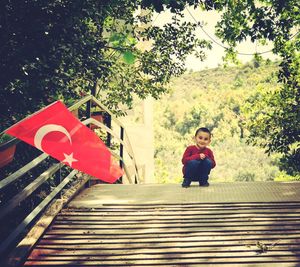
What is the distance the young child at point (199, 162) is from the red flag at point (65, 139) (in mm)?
1882

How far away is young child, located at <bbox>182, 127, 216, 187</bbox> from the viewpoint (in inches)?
213

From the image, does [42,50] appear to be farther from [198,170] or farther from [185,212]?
[185,212]

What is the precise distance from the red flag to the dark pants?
1865 millimetres

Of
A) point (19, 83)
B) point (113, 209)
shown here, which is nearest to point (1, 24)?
point (19, 83)

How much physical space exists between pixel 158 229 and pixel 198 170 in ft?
7.35

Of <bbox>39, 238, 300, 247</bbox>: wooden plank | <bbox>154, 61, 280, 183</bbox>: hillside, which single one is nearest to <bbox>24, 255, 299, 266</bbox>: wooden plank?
<bbox>39, 238, 300, 247</bbox>: wooden plank

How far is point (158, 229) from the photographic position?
11.0 feet

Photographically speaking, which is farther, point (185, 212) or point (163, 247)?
point (185, 212)

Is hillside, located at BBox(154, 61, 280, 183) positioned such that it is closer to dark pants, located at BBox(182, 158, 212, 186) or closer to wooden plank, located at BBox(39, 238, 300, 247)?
dark pants, located at BBox(182, 158, 212, 186)

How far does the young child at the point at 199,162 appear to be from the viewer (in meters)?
5.40

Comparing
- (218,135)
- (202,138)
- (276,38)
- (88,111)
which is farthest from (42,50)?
(218,135)

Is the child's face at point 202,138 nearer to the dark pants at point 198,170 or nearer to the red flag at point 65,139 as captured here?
the dark pants at point 198,170

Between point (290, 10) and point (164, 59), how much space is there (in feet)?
10.1

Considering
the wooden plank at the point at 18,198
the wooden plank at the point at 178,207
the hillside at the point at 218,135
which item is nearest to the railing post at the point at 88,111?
the wooden plank at the point at 178,207
